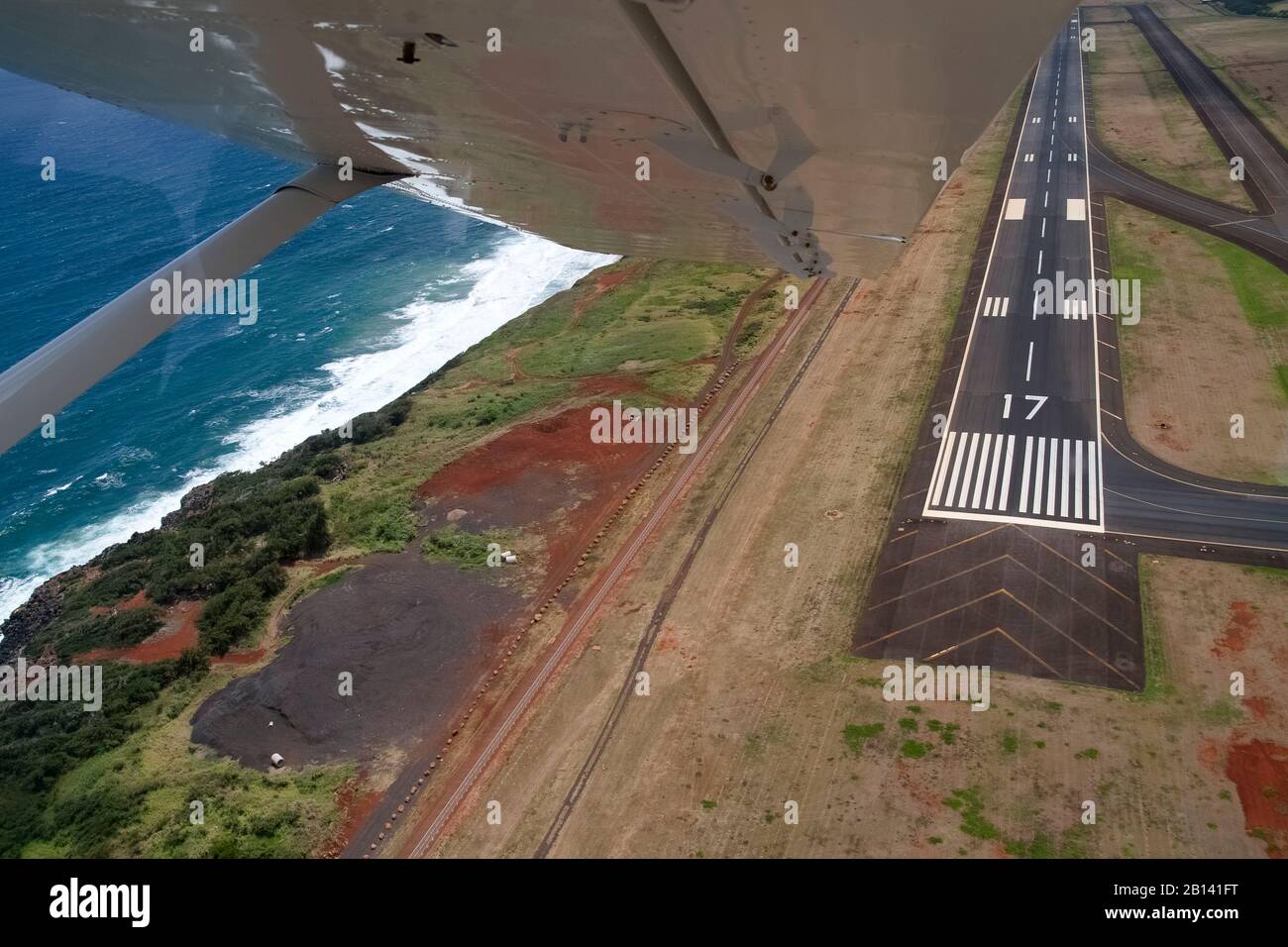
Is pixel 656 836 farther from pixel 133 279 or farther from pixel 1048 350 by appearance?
pixel 133 279

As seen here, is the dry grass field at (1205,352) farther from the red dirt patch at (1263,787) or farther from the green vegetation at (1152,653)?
the red dirt patch at (1263,787)

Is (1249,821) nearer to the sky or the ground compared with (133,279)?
nearer to the ground

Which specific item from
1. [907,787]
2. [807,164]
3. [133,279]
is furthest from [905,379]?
[133,279]

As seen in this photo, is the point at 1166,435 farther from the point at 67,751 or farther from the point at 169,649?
the point at 67,751

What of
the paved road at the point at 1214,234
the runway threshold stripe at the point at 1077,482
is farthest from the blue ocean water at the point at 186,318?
the paved road at the point at 1214,234

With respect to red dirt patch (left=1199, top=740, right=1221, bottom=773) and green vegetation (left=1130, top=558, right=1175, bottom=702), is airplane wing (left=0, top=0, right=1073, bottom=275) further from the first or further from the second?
green vegetation (left=1130, top=558, right=1175, bottom=702)

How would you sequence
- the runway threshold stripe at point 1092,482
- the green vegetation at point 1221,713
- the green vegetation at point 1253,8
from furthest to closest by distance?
the green vegetation at point 1253,8 < the runway threshold stripe at point 1092,482 < the green vegetation at point 1221,713
